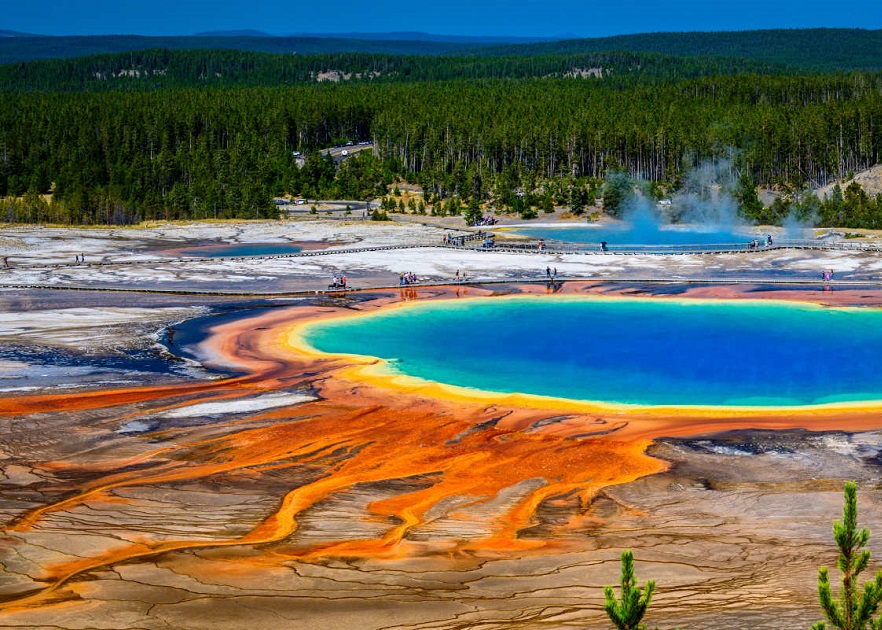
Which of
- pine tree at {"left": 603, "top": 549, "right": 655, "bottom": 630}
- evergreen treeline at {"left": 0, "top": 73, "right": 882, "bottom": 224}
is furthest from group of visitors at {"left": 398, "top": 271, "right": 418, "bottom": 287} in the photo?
pine tree at {"left": 603, "top": 549, "right": 655, "bottom": 630}

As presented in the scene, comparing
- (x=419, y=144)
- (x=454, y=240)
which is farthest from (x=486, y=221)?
(x=419, y=144)

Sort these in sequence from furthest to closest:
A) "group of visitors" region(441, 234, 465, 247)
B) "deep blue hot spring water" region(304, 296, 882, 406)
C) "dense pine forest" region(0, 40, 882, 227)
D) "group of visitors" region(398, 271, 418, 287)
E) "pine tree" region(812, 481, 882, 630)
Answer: "dense pine forest" region(0, 40, 882, 227) < "group of visitors" region(441, 234, 465, 247) < "group of visitors" region(398, 271, 418, 287) < "deep blue hot spring water" region(304, 296, 882, 406) < "pine tree" region(812, 481, 882, 630)

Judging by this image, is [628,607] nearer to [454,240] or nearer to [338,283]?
[338,283]

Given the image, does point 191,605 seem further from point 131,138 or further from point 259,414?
point 131,138

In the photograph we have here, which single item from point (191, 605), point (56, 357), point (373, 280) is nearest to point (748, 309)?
point (373, 280)

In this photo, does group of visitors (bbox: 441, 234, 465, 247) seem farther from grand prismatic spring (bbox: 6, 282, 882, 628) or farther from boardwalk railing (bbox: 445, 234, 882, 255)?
grand prismatic spring (bbox: 6, 282, 882, 628)
